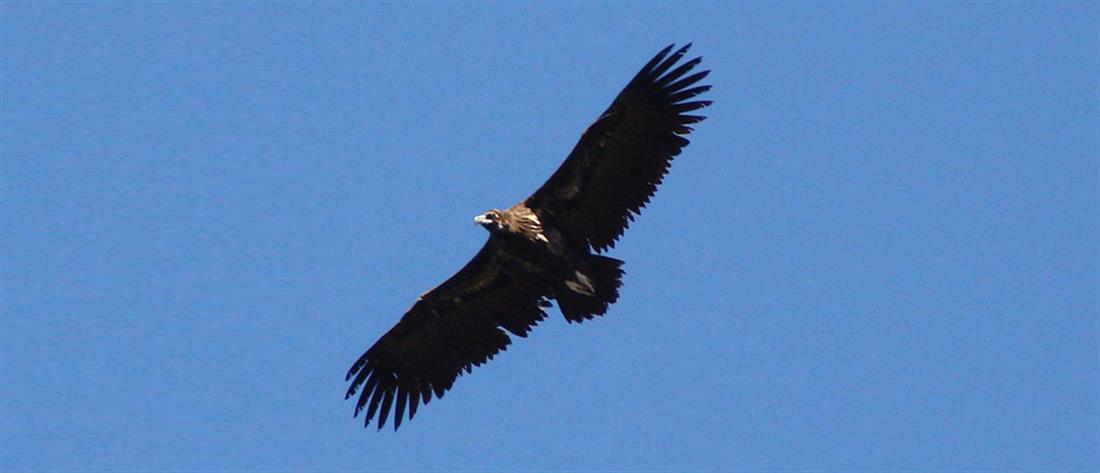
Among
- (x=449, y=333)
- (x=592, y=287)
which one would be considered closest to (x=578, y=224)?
(x=592, y=287)

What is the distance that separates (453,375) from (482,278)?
1800 mm

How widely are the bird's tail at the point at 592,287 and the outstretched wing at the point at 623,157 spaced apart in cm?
51

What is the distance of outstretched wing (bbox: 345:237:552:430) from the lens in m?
27.1

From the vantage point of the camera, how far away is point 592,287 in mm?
26047

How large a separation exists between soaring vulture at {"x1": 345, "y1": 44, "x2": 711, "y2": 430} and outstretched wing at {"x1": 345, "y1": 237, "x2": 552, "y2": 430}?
2cm

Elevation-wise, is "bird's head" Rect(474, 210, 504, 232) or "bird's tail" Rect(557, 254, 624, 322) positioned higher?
"bird's head" Rect(474, 210, 504, 232)

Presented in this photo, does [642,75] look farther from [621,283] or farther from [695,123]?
[621,283]

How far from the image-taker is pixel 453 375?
2802 centimetres

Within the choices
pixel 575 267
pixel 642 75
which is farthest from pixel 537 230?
pixel 642 75

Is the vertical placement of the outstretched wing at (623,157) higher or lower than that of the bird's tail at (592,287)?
higher

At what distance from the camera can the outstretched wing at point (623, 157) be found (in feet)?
84.6

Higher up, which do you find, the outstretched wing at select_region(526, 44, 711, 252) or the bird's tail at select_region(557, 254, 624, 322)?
the outstretched wing at select_region(526, 44, 711, 252)

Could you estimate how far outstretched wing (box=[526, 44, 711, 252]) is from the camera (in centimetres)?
2580

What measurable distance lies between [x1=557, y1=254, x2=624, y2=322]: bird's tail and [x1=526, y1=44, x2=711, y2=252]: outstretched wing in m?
0.51
